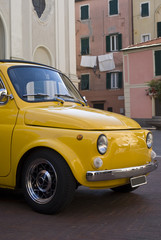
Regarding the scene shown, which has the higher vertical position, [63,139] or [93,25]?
[93,25]

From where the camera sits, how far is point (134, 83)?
31.0 metres

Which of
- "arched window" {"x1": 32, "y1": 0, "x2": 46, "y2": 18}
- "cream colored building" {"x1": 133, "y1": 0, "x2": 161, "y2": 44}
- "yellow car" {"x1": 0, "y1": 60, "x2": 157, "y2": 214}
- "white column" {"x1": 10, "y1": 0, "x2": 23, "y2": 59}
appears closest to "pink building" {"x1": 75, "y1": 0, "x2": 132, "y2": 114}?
"cream colored building" {"x1": 133, "y1": 0, "x2": 161, "y2": 44}

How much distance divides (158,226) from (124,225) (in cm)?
35

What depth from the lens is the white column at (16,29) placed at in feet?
65.5

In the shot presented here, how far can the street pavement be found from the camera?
364 cm

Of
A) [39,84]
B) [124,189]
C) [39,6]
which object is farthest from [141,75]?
[39,84]

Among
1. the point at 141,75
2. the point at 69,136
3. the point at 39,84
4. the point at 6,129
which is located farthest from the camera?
the point at 141,75

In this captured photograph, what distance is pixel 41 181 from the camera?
4.47 meters

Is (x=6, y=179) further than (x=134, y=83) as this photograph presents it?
No

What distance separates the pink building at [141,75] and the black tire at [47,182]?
1021 inches

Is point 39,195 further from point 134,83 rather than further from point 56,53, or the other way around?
point 134,83

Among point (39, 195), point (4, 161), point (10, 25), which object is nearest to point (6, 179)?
point (4, 161)

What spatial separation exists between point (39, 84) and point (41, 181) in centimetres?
145

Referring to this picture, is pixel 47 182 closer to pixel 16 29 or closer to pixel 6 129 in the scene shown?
pixel 6 129
